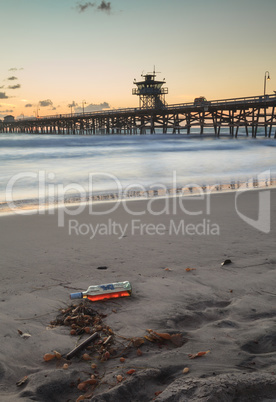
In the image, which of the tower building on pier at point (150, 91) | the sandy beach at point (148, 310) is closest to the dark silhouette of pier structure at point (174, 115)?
the tower building on pier at point (150, 91)

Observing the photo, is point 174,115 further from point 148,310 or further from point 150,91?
point 148,310

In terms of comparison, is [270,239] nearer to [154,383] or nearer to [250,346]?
[250,346]

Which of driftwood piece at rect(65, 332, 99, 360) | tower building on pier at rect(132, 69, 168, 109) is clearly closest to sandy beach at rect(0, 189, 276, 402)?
driftwood piece at rect(65, 332, 99, 360)

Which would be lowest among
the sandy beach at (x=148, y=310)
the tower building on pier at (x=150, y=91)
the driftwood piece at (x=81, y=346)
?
the sandy beach at (x=148, y=310)

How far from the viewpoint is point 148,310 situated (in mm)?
2564

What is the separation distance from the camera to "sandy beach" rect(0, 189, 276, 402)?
174 centimetres

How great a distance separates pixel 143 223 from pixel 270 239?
182 centimetres

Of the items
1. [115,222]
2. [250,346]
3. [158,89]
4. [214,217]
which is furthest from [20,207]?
[158,89]

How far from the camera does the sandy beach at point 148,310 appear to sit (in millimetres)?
1738

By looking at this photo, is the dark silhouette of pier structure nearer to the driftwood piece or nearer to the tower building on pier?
the tower building on pier

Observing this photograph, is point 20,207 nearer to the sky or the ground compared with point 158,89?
nearer to the ground

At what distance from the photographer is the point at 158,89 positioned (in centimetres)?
6194

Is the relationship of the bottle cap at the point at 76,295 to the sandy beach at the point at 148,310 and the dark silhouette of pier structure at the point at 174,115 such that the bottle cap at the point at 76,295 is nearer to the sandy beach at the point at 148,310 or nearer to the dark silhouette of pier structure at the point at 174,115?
the sandy beach at the point at 148,310

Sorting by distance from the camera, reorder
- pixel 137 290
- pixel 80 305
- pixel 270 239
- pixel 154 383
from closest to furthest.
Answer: pixel 154 383, pixel 80 305, pixel 137 290, pixel 270 239
